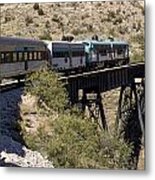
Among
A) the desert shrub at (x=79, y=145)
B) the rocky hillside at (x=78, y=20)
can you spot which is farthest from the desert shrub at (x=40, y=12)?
the desert shrub at (x=79, y=145)

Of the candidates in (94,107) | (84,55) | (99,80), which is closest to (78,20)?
(84,55)

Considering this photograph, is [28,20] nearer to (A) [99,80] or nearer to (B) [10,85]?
(B) [10,85]

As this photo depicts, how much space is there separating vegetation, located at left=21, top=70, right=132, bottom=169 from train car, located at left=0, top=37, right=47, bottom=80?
0.15 feet

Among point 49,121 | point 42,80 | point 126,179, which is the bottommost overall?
point 126,179

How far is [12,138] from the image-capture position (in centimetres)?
295

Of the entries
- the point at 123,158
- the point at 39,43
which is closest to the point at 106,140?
the point at 123,158

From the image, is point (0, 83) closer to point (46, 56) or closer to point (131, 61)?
point (46, 56)

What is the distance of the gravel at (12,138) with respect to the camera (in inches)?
116

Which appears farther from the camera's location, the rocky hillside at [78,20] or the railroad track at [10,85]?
the railroad track at [10,85]

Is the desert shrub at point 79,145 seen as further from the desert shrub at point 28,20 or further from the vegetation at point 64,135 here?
the desert shrub at point 28,20

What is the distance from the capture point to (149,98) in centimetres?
277

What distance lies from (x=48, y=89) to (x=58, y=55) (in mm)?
159

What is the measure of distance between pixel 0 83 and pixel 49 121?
0.94 ft

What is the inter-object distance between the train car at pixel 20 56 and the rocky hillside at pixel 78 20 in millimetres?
36
